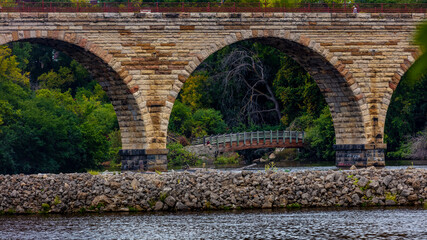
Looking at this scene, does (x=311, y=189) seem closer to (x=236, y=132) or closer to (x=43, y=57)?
(x=236, y=132)

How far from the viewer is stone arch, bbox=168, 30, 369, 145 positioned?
96.6 ft

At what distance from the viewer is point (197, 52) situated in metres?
28.9

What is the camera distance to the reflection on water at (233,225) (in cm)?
1612

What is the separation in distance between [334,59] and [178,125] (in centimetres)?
1578

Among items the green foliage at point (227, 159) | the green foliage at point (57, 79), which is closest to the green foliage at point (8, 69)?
the green foliage at point (227, 159)

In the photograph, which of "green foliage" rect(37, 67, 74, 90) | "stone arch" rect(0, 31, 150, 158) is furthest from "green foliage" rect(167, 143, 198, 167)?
"green foliage" rect(37, 67, 74, 90)

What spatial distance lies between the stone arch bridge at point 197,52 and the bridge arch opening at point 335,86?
49 mm

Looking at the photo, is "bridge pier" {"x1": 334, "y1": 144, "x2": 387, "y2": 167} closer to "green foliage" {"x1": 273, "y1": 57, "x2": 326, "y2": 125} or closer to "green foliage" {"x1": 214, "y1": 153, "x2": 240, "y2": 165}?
"green foliage" {"x1": 273, "y1": 57, "x2": 326, "y2": 125}

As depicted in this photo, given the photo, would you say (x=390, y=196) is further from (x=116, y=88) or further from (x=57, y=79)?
(x=57, y=79)

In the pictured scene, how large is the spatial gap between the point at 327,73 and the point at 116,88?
9.17m

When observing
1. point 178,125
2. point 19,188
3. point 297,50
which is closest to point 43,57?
point 178,125

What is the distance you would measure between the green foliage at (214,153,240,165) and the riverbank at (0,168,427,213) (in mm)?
19495

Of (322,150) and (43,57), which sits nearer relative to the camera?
(322,150)

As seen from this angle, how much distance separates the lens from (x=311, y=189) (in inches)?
818
